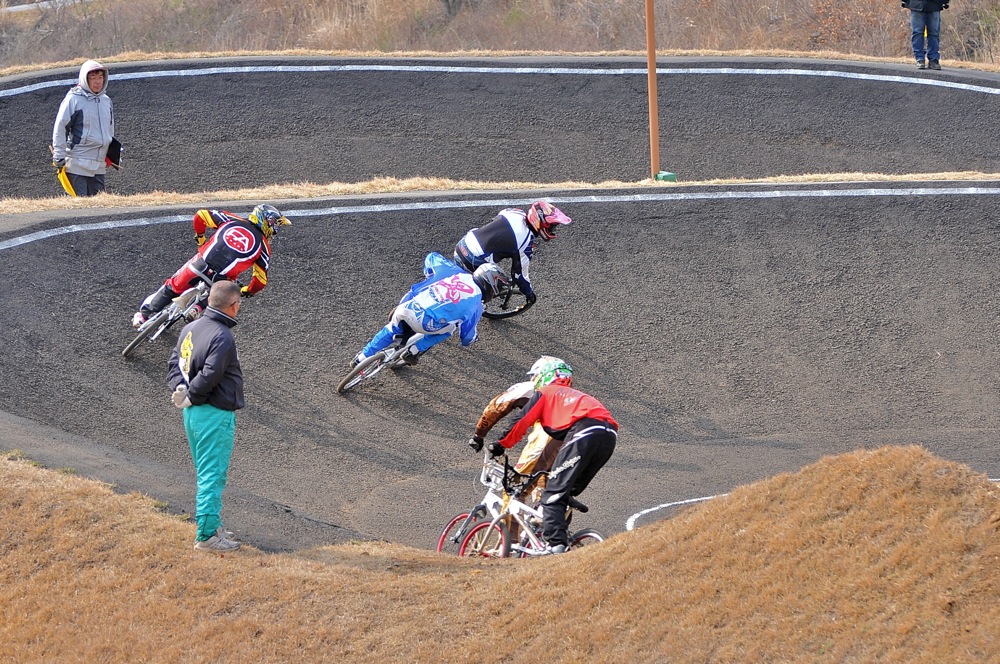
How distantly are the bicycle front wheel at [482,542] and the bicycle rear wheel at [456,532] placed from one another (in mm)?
66

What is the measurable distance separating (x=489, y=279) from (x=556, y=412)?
14.9 ft

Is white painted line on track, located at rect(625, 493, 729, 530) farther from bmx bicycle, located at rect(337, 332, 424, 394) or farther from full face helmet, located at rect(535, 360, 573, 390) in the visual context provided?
bmx bicycle, located at rect(337, 332, 424, 394)

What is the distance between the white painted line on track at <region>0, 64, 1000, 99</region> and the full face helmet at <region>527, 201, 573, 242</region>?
27.7ft

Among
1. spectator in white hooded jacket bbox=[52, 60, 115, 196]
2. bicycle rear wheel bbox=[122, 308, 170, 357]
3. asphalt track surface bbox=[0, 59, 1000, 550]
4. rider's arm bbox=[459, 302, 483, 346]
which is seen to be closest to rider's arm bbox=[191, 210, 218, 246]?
bicycle rear wheel bbox=[122, 308, 170, 357]

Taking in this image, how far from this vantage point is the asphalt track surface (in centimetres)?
1096

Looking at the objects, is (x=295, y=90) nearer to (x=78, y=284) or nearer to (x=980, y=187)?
(x=78, y=284)

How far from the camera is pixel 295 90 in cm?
2033

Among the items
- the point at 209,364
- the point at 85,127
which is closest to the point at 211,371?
the point at 209,364

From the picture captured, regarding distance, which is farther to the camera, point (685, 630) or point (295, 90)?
point (295, 90)

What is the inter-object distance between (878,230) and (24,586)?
41.2 ft

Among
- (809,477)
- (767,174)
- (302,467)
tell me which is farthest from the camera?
(767,174)

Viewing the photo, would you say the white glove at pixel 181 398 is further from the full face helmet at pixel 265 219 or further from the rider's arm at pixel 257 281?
the full face helmet at pixel 265 219

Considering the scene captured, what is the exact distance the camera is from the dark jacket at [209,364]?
7.40 m

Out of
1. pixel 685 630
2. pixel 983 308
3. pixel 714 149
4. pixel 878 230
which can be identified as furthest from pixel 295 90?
pixel 685 630
